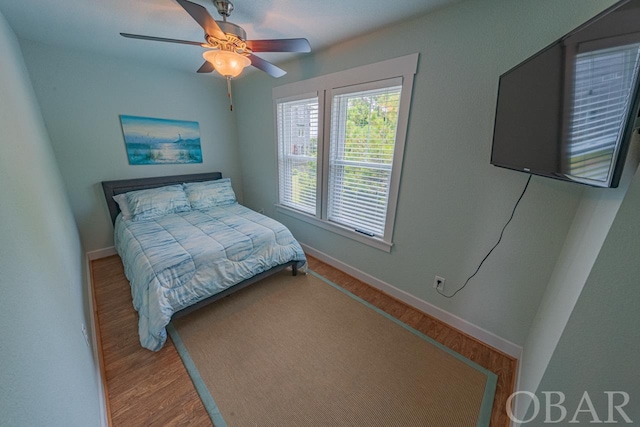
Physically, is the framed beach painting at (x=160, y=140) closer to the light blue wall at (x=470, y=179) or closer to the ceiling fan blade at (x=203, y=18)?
the ceiling fan blade at (x=203, y=18)

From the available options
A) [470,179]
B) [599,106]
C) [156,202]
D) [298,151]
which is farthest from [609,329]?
[156,202]

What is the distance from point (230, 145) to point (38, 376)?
342 cm

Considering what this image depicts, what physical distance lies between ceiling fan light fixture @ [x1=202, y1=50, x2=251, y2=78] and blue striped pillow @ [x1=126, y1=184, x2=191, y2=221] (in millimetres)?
1860

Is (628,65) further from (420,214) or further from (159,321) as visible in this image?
(159,321)

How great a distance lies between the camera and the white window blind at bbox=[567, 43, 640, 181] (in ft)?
2.15

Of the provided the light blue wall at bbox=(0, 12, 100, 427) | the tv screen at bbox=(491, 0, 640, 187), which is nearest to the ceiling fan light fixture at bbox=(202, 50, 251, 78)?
the light blue wall at bbox=(0, 12, 100, 427)

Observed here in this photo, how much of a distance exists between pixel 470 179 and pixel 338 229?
1.34 metres

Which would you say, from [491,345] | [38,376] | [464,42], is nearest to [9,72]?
[38,376]

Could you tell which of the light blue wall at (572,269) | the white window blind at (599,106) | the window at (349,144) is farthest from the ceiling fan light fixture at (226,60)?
the light blue wall at (572,269)

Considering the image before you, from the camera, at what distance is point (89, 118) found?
8.36 feet

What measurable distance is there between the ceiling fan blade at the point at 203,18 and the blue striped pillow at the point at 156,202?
80.1 inches

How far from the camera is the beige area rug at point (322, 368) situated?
50.9 inches

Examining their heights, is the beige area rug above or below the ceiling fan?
below

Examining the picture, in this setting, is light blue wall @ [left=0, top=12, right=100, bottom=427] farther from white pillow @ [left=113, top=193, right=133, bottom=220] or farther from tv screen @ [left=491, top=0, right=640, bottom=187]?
tv screen @ [left=491, top=0, right=640, bottom=187]
